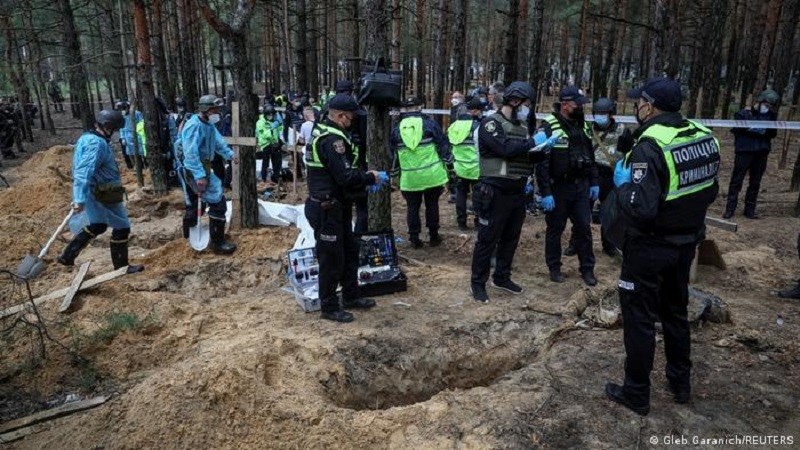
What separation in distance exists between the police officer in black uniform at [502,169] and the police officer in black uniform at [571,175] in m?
0.43

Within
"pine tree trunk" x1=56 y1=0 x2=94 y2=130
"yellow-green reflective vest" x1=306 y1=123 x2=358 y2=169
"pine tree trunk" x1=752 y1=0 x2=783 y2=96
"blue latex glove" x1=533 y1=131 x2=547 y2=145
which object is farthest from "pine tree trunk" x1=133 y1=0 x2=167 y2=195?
"pine tree trunk" x1=752 y1=0 x2=783 y2=96

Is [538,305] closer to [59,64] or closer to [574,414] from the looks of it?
[574,414]

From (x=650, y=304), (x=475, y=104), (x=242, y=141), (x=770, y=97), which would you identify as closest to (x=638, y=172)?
(x=650, y=304)

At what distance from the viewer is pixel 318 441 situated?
3.69 metres

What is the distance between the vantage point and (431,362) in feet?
16.1

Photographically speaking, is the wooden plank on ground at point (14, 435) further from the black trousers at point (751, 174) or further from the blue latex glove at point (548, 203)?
the black trousers at point (751, 174)

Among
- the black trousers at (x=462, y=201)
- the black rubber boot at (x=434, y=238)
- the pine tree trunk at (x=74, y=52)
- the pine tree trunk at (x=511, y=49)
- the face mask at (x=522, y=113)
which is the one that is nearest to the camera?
the face mask at (x=522, y=113)

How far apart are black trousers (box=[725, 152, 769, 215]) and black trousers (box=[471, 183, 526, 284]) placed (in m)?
5.29

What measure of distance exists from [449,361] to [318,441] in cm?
164

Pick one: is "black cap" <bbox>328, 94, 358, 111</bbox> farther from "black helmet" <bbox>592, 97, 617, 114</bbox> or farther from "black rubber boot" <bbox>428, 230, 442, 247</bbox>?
"black helmet" <bbox>592, 97, 617, 114</bbox>

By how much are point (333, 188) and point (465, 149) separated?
3.81 m

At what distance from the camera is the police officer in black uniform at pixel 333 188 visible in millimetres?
5160

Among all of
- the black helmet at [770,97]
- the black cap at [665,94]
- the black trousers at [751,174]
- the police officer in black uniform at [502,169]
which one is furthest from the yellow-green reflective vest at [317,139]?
the black helmet at [770,97]

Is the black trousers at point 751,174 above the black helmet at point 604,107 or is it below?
below
